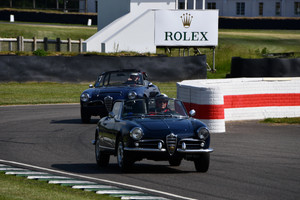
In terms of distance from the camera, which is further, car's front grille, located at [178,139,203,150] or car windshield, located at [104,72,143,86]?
car windshield, located at [104,72,143,86]

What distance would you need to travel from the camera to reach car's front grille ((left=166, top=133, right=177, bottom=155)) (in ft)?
36.5

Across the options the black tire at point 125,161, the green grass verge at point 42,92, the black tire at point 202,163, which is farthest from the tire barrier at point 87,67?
the black tire at point 202,163

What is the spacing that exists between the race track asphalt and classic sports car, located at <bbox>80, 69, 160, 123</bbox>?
0.52m

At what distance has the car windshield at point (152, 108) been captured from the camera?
12211mm

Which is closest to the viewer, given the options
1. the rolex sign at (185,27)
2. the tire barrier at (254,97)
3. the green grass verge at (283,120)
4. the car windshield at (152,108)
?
the car windshield at (152,108)


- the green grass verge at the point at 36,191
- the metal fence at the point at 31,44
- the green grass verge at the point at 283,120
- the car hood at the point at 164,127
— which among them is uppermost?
the metal fence at the point at 31,44

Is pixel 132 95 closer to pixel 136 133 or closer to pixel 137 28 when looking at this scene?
pixel 136 133

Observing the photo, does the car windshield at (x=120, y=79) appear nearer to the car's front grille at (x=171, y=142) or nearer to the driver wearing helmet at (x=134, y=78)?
the driver wearing helmet at (x=134, y=78)

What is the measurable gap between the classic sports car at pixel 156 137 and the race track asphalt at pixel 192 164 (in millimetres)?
293

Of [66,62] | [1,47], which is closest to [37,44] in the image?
[1,47]

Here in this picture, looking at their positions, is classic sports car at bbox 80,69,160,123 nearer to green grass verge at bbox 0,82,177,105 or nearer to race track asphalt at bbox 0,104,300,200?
race track asphalt at bbox 0,104,300,200

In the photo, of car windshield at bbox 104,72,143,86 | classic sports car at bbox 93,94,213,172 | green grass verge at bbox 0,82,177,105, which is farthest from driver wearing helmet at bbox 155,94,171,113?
green grass verge at bbox 0,82,177,105

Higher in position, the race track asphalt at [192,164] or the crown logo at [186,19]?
the crown logo at [186,19]

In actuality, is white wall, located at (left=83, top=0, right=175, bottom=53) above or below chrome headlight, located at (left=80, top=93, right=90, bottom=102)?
above
